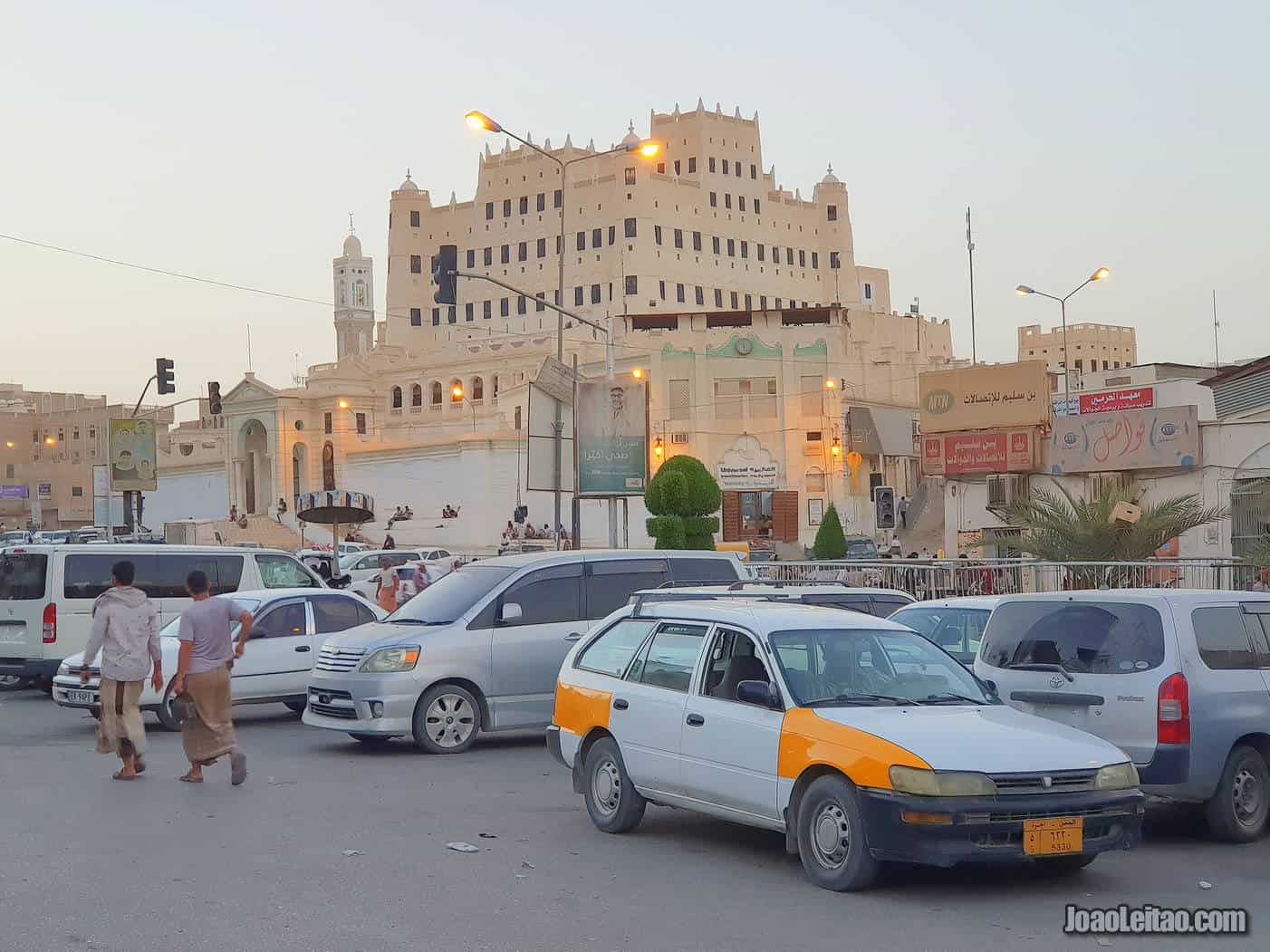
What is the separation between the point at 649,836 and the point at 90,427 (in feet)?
434

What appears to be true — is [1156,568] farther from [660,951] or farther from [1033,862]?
[660,951]

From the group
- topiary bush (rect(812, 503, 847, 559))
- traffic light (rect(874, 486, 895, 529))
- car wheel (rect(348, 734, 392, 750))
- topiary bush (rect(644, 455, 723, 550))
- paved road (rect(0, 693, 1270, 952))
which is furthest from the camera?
topiary bush (rect(812, 503, 847, 559))

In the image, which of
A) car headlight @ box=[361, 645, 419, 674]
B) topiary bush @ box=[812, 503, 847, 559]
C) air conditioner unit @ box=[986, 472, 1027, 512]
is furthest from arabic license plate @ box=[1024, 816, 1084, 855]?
topiary bush @ box=[812, 503, 847, 559]

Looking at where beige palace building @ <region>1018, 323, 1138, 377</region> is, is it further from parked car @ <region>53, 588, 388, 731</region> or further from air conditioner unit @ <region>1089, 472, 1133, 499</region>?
parked car @ <region>53, 588, 388, 731</region>

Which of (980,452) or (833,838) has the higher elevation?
(980,452)

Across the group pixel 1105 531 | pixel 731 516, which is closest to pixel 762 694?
pixel 1105 531

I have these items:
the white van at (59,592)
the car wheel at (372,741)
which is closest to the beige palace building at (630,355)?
the white van at (59,592)

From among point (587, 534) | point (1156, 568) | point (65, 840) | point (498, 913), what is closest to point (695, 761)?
point (498, 913)

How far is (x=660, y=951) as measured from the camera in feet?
21.6

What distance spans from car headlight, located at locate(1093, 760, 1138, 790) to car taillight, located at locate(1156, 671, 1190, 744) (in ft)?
4.30

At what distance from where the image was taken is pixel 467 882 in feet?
26.4

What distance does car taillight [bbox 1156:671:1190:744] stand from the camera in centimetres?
898

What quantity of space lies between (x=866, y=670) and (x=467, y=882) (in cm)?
260

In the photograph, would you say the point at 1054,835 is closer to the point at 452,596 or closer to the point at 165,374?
the point at 452,596
